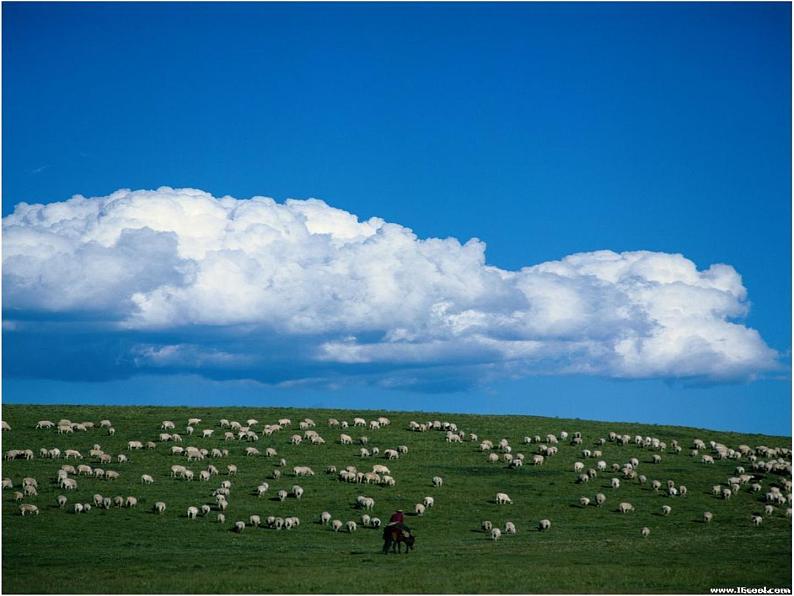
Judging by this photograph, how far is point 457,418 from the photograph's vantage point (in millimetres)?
95812

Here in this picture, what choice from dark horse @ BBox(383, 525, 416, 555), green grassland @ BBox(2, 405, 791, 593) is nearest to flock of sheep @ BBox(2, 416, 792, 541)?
green grassland @ BBox(2, 405, 791, 593)

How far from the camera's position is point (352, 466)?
7481cm

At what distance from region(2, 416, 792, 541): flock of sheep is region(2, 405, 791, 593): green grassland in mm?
561

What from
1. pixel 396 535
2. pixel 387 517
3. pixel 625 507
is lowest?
pixel 396 535

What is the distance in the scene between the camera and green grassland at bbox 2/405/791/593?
43.4m

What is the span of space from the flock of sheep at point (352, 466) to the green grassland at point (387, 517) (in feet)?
1.84

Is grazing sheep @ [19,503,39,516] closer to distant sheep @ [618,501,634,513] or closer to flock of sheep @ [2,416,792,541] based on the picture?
flock of sheep @ [2,416,792,541]

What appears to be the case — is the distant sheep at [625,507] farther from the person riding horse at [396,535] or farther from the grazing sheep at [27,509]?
the grazing sheep at [27,509]

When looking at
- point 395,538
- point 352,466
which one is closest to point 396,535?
point 395,538

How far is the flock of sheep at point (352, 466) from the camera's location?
6259 centimetres

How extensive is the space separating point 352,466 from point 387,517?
12214 mm

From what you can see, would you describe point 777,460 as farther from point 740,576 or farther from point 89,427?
point 89,427

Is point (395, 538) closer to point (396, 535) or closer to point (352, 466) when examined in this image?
point (396, 535)

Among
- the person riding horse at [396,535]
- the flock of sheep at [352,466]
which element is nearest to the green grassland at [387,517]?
the flock of sheep at [352,466]
